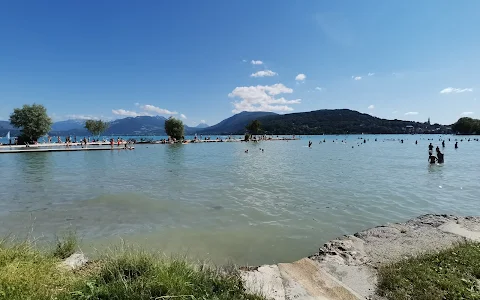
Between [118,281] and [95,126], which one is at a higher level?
[95,126]

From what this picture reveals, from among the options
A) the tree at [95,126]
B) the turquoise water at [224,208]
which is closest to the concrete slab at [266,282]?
the turquoise water at [224,208]

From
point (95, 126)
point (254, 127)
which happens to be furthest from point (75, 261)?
point (254, 127)

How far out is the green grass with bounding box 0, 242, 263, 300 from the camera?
13.7 ft

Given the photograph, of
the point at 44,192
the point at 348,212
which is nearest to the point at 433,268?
the point at 348,212

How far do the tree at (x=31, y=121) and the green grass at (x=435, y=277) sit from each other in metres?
81.5

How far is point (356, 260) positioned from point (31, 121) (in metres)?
80.9

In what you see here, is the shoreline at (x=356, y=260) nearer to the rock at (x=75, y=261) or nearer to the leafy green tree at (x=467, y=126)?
the rock at (x=75, y=261)

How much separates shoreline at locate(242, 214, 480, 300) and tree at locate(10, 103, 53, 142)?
7935 cm

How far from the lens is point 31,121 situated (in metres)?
68.1

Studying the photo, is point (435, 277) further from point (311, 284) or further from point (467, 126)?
point (467, 126)

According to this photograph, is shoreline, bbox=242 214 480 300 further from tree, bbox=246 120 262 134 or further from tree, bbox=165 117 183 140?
tree, bbox=246 120 262 134

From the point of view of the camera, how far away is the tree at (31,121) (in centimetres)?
6762

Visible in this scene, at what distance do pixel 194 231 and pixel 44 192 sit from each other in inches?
493

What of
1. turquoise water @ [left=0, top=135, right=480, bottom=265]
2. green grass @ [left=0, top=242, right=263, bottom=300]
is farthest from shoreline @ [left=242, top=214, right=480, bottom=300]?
turquoise water @ [left=0, top=135, right=480, bottom=265]
